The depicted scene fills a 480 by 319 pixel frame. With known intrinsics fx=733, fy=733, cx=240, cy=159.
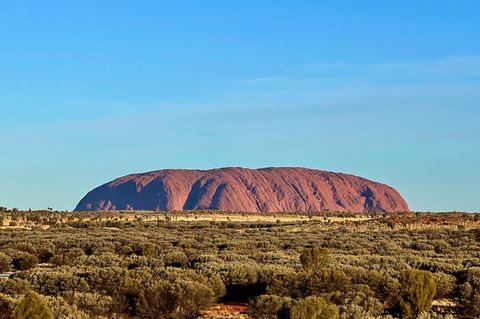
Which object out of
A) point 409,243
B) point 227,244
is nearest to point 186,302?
point 227,244

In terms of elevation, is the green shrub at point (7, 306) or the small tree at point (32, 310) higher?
the small tree at point (32, 310)

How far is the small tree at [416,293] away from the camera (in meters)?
18.6

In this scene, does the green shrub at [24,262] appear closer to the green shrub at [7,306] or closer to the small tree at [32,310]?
the green shrub at [7,306]

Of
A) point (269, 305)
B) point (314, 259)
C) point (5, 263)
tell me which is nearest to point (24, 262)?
point (5, 263)

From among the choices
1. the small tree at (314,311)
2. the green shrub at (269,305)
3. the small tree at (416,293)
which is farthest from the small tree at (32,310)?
the small tree at (416,293)

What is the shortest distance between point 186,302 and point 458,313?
24.6ft

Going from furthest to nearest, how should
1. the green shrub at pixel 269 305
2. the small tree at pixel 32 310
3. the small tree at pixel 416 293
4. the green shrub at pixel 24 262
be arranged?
1. the green shrub at pixel 24 262
2. the small tree at pixel 416 293
3. the green shrub at pixel 269 305
4. the small tree at pixel 32 310

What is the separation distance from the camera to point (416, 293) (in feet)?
61.3

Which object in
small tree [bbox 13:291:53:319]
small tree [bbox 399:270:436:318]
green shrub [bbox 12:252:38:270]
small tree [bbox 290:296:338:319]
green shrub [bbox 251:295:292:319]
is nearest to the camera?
small tree [bbox 13:291:53:319]

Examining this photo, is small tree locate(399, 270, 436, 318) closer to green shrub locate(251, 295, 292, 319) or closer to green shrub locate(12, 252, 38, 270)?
green shrub locate(251, 295, 292, 319)

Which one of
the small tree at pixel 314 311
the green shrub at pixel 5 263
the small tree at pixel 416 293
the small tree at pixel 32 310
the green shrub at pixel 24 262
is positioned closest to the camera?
the small tree at pixel 32 310

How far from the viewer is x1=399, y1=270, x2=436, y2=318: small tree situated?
18.6 m

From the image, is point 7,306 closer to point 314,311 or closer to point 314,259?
point 314,311

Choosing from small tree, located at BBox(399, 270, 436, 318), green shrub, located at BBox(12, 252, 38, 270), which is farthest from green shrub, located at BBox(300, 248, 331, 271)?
Result: green shrub, located at BBox(12, 252, 38, 270)
